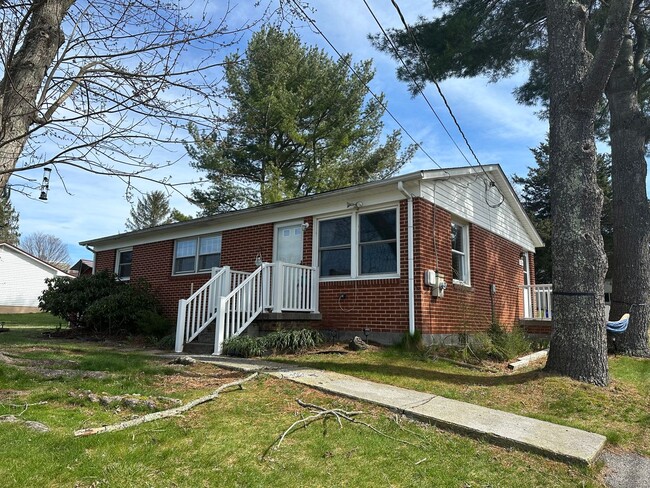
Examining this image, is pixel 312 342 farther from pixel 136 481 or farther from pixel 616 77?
pixel 616 77

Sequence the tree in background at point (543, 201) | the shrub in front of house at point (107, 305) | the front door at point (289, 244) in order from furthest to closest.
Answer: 1. the tree in background at point (543, 201)
2. the shrub in front of house at point (107, 305)
3. the front door at point (289, 244)

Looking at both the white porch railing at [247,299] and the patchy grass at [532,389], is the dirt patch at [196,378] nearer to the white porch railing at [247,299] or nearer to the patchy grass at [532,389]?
the patchy grass at [532,389]

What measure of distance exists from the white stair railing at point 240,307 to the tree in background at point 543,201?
25013 millimetres

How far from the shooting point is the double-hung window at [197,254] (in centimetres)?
1203

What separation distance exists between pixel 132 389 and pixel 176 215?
22.5 m

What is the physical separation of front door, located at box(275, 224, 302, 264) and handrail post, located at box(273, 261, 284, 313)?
1.30 metres

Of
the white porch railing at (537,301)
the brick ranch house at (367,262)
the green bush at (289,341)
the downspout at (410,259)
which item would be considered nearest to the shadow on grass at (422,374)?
the green bush at (289,341)

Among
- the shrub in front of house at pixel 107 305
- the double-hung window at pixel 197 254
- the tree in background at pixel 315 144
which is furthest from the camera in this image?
the tree in background at pixel 315 144

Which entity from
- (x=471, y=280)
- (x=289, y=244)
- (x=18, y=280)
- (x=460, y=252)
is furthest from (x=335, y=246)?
(x=18, y=280)

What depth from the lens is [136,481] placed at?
2.75m

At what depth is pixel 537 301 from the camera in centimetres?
1376

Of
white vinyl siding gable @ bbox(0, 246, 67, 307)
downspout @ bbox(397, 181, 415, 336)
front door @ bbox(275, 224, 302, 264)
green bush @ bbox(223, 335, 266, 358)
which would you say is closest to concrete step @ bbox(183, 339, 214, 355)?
green bush @ bbox(223, 335, 266, 358)

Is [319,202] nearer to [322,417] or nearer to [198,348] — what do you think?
[198,348]

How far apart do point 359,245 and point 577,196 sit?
4.05 m
